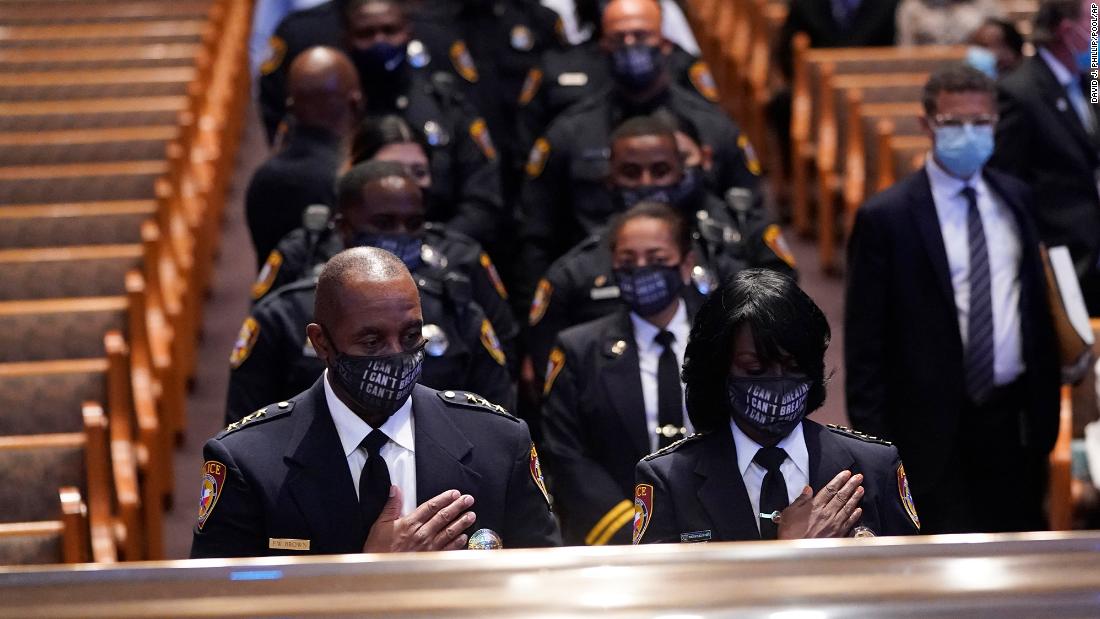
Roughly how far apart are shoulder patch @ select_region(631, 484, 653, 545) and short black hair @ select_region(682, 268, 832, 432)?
15cm

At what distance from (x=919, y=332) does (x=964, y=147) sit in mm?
463

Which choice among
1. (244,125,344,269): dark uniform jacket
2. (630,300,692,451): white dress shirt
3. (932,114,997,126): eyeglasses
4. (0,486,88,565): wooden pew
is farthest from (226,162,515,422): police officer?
(932,114,997,126): eyeglasses

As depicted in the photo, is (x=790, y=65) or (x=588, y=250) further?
(x=790, y=65)

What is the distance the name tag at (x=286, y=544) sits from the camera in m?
2.34

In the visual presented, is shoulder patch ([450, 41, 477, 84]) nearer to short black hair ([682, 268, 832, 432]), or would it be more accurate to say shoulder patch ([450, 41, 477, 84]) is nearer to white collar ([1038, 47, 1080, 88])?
white collar ([1038, 47, 1080, 88])

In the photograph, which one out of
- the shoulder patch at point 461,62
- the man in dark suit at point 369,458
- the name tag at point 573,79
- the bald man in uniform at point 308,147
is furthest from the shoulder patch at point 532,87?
the man in dark suit at point 369,458

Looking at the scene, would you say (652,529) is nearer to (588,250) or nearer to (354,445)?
(354,445)

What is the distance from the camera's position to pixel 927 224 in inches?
148

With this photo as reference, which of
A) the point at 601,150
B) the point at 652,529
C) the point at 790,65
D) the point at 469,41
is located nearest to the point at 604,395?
the point at 652,529

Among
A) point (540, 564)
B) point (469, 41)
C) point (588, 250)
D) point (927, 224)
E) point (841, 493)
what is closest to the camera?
point (540, 564)

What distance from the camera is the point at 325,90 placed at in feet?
14.4

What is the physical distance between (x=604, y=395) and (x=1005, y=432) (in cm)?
114

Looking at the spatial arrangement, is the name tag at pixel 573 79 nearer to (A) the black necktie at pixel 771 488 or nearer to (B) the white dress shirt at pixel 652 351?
(B) the white dress shirt at pixel 652 351

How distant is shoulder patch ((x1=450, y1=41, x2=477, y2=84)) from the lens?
18.9ft
